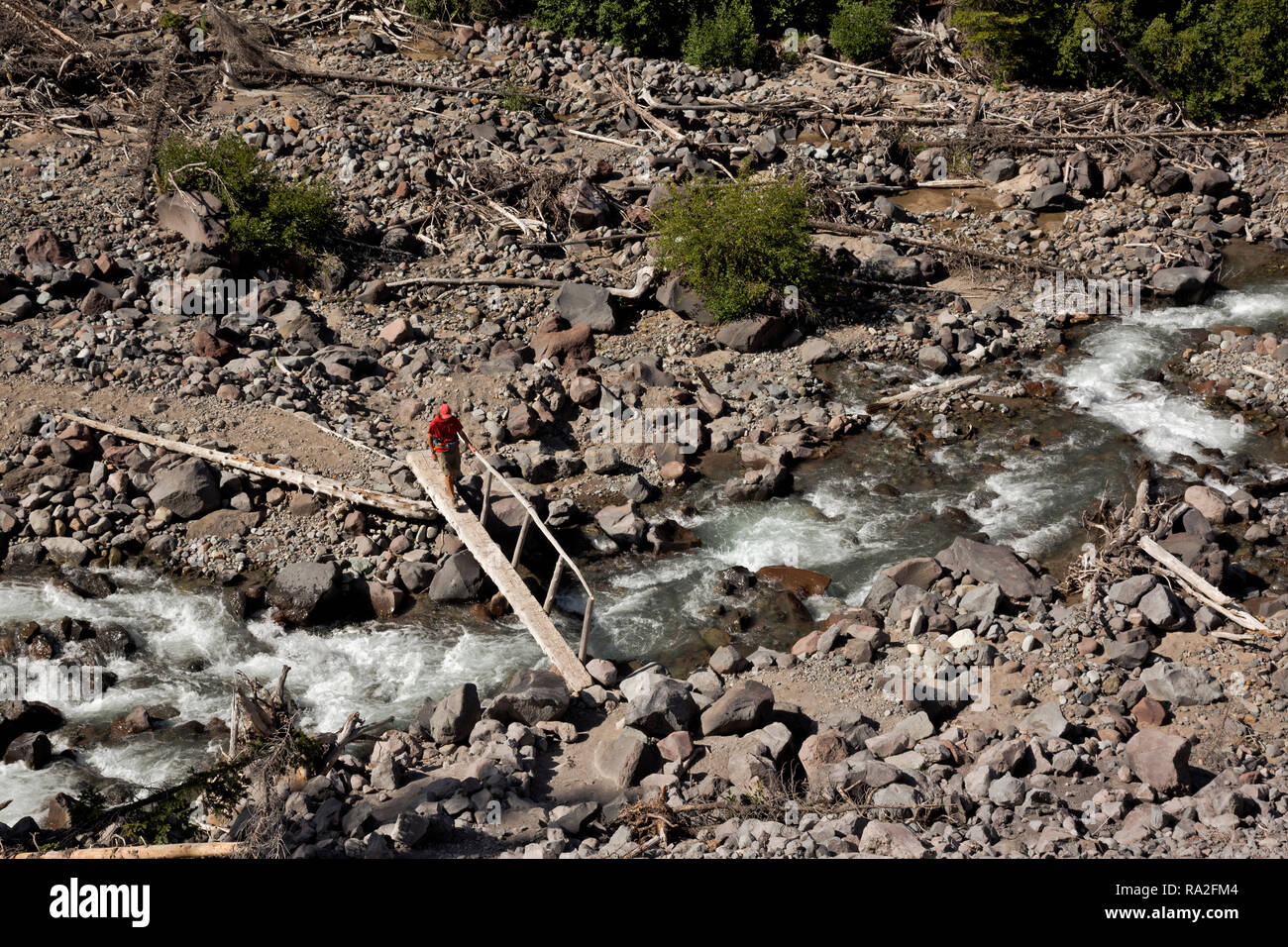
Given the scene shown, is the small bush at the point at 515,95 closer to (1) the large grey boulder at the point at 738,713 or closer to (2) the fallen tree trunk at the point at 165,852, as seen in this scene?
(1) the large grey boulder at the point at 738,713

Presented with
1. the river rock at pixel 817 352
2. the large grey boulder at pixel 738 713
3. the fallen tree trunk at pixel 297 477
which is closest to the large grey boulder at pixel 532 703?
the large grey boulder at pixel 738 713

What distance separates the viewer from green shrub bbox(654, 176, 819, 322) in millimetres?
16547

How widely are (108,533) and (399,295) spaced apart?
20.6 feet

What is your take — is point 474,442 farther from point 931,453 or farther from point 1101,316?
point 1101,316

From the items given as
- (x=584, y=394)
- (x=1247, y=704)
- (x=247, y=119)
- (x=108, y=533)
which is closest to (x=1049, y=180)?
(x=584, y=394)

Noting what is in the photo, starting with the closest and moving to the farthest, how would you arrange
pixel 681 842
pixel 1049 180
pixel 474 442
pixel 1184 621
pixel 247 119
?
pixel 681 842 → pixel 1184 621 → pixel 474 442 → pixel 1049 180 → pixel 247 119

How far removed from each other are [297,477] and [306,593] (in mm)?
1713

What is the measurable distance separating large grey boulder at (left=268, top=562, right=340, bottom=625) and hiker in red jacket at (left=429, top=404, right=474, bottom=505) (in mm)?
1682

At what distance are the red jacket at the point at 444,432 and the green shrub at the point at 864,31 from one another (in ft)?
53.5

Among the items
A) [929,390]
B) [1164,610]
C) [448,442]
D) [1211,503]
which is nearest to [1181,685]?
[1164,610]

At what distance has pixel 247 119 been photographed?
21.3 metres

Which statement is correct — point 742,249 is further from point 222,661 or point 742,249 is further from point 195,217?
point 222,661

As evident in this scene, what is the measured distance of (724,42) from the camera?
2423cm

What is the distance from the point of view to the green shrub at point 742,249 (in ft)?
54.3
